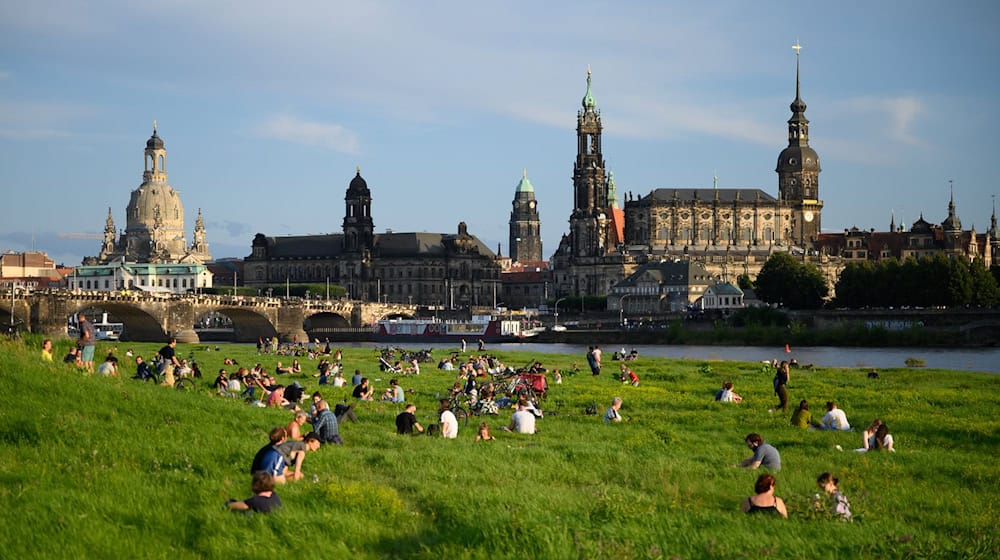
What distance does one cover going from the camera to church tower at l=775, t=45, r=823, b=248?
184 m

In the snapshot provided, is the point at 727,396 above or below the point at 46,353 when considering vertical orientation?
below

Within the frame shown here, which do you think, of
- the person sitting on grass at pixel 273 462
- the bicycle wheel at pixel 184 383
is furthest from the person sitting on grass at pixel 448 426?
the bicycle wheel at pixel 184 383

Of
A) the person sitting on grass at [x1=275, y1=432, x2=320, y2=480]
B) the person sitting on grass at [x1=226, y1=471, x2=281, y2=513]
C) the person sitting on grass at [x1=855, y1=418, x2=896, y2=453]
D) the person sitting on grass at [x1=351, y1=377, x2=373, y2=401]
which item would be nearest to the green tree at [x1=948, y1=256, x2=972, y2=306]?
the person sitting on grass at [x1=351, y1=377, x2=373, y2=401]

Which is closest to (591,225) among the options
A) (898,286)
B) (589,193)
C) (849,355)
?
(589,193)

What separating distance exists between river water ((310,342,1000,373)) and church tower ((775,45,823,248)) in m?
82.0

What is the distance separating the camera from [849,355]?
84250mm

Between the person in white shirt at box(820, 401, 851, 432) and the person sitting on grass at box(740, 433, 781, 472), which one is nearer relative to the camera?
the person sitting on grass at box(740, 433, 781, 472)

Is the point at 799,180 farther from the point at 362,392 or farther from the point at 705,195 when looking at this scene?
the point at 362,392

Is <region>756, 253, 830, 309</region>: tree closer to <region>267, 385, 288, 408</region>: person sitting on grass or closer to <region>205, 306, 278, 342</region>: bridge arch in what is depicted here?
<region>205, 306, 278, 342</region>: bridge arch

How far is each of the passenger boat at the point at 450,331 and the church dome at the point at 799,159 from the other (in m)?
64.6

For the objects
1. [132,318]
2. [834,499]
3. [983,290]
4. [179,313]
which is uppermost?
[983,290]

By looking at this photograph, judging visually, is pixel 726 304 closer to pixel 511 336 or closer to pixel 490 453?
pixel 511 336

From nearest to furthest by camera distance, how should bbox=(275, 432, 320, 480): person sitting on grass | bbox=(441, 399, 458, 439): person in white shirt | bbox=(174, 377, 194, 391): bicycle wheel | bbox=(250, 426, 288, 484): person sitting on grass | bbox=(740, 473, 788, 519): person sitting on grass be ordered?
bbox=(740, 473, 788, 519): person sitting on grass → bbox=(250, 426, 288, 484): person sitting on grass → bbox=(275, 432, 320, 480): person sitting on grass → bbox=(441, 399, 458, 439): person in white shirt → bbox=(174, 377, 194, 391): bicycle wheel

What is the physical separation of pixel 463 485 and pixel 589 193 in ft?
559
